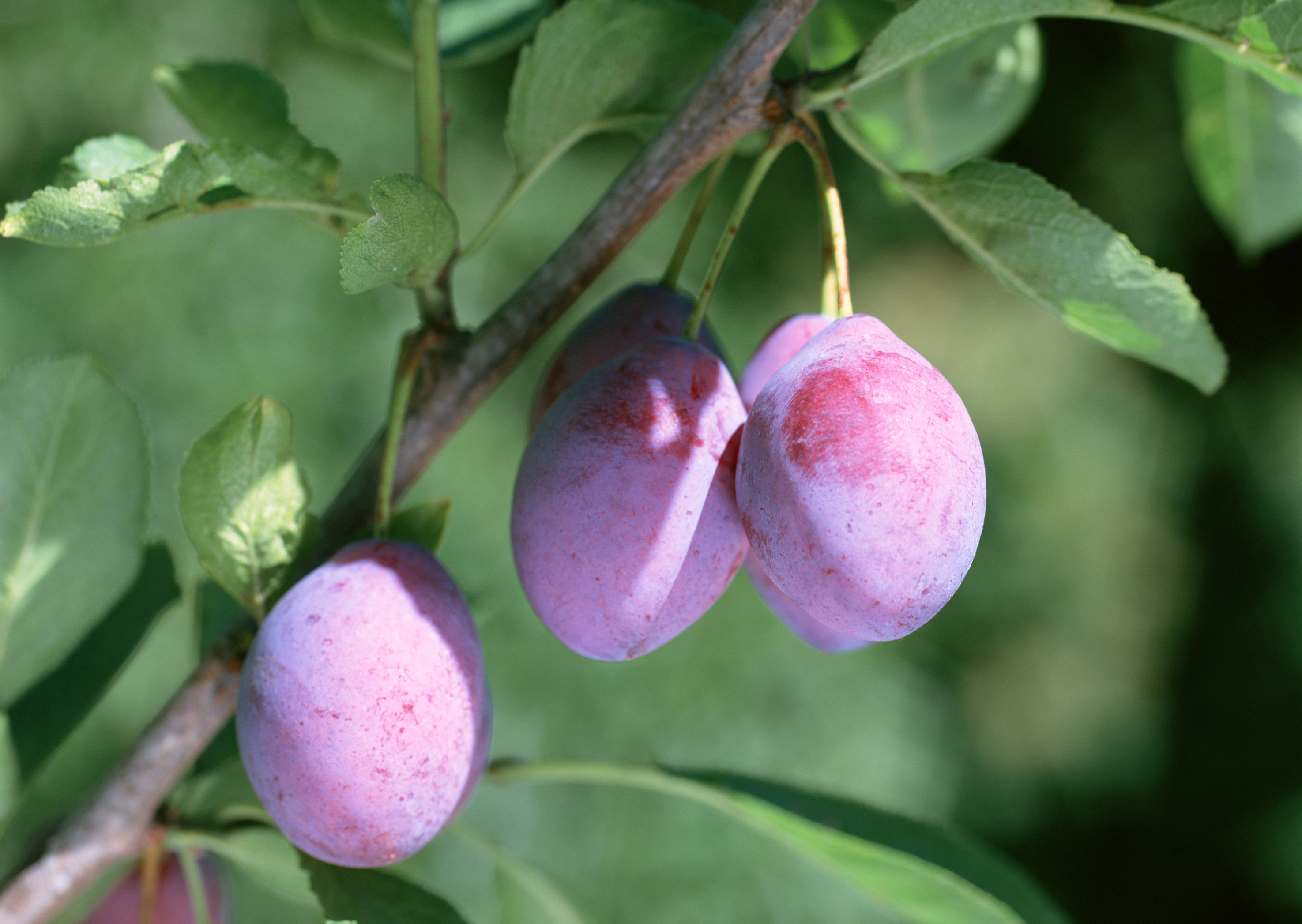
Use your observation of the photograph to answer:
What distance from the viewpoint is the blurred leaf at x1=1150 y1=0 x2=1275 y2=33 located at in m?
0.37

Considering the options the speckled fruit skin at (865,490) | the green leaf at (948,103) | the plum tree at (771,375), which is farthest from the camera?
the green leaf at (948,103)

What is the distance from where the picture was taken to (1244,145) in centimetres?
62

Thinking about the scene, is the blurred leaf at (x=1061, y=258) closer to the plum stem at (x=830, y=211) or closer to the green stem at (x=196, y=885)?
the plum stem at (x=830, y=211)

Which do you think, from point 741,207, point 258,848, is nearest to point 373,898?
point 258,848

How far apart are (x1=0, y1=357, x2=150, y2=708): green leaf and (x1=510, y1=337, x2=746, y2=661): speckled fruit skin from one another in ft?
0.69

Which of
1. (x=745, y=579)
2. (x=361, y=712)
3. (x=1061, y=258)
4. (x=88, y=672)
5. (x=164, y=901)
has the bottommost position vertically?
(x=745, y=579)

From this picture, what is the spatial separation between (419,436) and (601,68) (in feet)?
0.58

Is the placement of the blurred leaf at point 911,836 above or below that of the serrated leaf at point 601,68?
below

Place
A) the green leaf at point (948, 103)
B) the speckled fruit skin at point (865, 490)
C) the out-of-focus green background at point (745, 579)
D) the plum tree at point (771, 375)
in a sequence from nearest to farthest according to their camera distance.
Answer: the speckled fruit skin at point (865, 490) → the plum tree at point (771, 375) → the green leaf at point (948, 103) → the out-of-focus green background at point (745, 579)

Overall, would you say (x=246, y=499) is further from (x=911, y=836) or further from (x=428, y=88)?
(x=911, y=836)

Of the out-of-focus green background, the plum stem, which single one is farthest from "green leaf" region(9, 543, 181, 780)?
the out-of-focus green background

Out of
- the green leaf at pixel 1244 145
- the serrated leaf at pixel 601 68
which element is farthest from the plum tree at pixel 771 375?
the green leaf at pixel 1244 145

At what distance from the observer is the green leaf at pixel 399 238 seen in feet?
1.02

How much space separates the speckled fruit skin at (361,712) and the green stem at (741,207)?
14 centimetres
